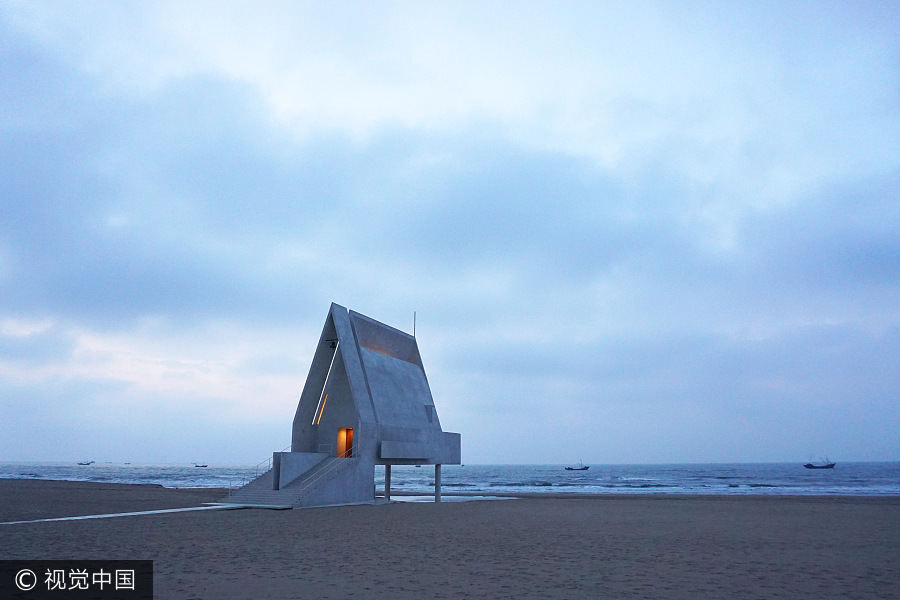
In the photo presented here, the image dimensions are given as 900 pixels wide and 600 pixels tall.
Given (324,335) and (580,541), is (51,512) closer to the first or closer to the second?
(324,335)

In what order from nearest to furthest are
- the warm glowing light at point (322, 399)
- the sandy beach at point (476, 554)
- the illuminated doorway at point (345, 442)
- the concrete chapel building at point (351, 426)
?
the sandy beach at point (476, 554) → the concrete chapel building at point (351, 426) → the illuminated doorway at point (345, 442) → the warm glowing light at point (322, 399)

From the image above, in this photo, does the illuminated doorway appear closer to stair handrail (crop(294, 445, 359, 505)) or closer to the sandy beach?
stair handrail (crop(294, 445, 359, 505))

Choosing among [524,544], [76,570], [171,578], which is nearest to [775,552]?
[524,544]

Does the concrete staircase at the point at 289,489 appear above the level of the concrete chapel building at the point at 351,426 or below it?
below

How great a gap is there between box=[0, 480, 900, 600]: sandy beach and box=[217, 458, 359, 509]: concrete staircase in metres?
1.58

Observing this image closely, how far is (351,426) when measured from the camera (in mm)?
26125

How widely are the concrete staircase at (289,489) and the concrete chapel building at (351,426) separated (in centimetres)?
4

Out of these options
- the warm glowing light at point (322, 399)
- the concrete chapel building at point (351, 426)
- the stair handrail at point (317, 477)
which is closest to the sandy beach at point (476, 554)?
the stair handrail at point (317, 477)

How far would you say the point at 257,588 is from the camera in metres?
8.34

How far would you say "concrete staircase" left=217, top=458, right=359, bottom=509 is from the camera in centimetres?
2191

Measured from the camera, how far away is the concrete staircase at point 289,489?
2191cm

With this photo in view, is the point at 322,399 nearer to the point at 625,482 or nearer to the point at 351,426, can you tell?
the point at 351,426

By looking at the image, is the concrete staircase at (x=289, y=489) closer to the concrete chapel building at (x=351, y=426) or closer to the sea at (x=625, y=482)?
the concrete chapel building at (x=351, y=426)

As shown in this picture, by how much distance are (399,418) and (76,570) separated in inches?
721
